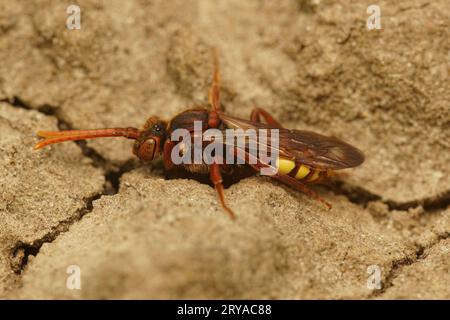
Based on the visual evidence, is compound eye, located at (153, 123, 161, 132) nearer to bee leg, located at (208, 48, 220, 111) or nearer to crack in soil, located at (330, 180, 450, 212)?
bee leg, located at (208, 48, 220, 111)

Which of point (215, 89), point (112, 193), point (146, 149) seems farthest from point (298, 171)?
point (112, 193)

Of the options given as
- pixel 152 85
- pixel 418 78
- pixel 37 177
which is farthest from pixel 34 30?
pixel 418 78

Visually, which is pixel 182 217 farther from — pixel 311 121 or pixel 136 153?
pixel 311 121

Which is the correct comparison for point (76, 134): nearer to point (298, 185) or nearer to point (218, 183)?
point (218, 183)

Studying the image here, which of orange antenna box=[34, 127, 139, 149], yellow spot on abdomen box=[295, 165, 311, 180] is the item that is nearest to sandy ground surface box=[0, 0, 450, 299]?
yellow spot on abdomen box=[295, 165, 311, 180]

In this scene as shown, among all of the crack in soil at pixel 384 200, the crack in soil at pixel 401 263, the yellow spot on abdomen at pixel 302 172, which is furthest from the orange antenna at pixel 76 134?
the crack in soil at pixel 401 263

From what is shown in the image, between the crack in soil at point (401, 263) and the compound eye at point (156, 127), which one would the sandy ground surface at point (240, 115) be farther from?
the compound eye at point (156, 127)
